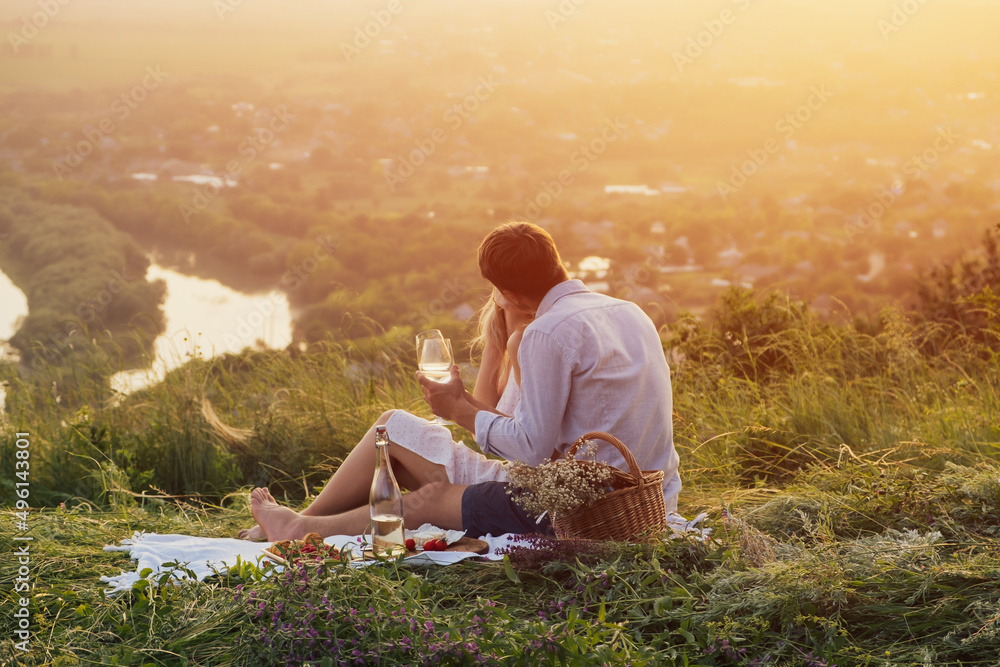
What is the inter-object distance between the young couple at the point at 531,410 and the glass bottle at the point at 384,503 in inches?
10.8

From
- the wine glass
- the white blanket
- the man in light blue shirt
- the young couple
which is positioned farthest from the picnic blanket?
the wine glass

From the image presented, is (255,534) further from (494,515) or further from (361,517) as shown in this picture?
(494,515)

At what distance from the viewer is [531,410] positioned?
8.27 ft

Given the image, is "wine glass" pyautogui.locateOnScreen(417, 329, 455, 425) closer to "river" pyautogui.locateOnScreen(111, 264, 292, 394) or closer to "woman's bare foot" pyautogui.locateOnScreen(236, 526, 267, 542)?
"woman's bare foot" pyautogui.locateOnScreen(236, 526, 267, 542)

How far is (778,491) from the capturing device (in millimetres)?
3266

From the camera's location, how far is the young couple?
2.51 m

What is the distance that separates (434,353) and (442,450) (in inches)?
18.8

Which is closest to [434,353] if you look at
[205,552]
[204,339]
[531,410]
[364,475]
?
[531,410]

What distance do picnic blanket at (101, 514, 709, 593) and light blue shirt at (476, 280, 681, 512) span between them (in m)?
0.30

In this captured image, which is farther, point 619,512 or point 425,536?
point 425,536

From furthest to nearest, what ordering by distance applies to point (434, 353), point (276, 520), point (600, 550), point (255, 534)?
point (255, 534), point (276, 520), point (434, 353), point (600, 550)

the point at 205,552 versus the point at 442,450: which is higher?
the point at 442,450

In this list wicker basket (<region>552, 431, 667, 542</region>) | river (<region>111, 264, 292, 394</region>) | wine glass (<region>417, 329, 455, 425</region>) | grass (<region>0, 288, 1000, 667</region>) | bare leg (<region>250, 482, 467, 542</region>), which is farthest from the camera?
river (<region>111, 264, 292, 394</region>)

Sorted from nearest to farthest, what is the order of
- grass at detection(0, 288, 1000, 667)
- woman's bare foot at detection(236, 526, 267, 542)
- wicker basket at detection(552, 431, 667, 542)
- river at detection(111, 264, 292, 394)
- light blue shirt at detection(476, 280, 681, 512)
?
grass at detection(0, 288, 1000, 667) < wicker basket at detection(552, 431, 667, 542) < light blue shirt at detection(476, 280, 681, 512) < woman's bare foot at detection(236, 526, 267, 542) < river at detection(111, 264, 292, 394)
